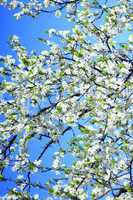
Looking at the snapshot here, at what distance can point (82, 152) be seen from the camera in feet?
28.1

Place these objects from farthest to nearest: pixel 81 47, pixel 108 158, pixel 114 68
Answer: pixel 81 47, pixel 114 68, pixel 108 158

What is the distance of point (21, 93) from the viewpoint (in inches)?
412

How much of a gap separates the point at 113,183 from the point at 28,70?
11.1 ft

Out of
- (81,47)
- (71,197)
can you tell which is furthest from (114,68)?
(71,197)

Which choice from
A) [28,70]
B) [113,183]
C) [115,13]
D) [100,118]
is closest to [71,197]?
[113,183]

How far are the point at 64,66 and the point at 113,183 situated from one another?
123 inches

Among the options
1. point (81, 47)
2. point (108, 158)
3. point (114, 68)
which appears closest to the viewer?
point (108, 158)

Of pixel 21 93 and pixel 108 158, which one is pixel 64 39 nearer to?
pixel 21 93

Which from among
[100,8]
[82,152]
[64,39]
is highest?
[100,8]

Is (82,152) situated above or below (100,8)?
below

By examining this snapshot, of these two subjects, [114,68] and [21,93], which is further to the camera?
[21,93]

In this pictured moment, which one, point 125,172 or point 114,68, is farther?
point 114,68

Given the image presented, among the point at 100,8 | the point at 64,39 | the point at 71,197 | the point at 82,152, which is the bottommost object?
the point at 71,197

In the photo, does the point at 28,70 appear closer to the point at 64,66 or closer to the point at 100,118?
the point at 64,66
